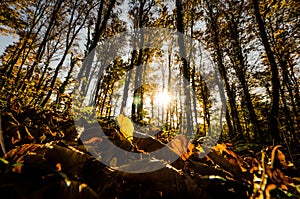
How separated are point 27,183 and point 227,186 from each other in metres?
0.48

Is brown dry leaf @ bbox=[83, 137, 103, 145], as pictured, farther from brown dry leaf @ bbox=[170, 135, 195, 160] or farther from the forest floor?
brown dry leaf @ bbox=[170, 135, 195, 160]

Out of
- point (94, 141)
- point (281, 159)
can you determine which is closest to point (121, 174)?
point (94, 141)

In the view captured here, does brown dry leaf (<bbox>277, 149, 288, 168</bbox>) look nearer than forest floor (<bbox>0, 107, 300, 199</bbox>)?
No

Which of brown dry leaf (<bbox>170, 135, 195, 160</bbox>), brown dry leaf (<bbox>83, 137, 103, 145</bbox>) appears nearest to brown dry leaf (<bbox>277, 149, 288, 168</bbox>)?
brown dry leaf (<bbox>170, 135, 195, 160</bbox>)

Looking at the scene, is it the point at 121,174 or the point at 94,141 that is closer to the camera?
the point at 121,174

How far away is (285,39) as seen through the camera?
37.2ft

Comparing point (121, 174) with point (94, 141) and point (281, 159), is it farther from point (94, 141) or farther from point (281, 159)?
point (281, 159)

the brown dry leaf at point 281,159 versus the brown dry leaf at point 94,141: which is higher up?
the brown dry leaf at point 94,141

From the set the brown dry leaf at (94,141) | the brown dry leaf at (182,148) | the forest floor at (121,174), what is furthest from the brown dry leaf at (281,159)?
the brown dry leaf at (94,141)

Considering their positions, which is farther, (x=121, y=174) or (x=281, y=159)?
(x=281, y=159)

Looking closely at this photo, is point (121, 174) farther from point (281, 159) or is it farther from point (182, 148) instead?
point (281, 159)

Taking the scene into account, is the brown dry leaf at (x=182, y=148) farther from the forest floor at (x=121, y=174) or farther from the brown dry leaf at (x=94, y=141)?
the brown dry leaf at (x=94, y=141)

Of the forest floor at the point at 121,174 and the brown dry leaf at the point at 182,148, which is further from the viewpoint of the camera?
the brown dry leaf at the point at 182,148

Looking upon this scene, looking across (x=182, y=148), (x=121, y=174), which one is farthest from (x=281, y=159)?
(x=121, y=174)
